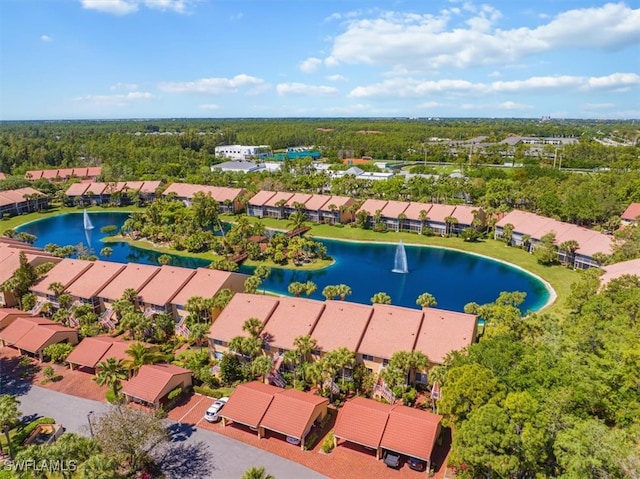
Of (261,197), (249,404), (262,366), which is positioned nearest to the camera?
(249,404)

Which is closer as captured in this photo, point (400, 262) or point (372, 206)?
point (400, 262)

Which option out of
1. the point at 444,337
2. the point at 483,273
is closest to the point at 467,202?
the point at 483,273

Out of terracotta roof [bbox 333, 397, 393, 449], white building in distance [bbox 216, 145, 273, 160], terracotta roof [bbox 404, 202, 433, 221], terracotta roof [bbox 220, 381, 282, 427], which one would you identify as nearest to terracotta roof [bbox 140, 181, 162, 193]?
terracotta roof [bbox 404, 202, 433, 221]

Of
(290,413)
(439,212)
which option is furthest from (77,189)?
(290,413)

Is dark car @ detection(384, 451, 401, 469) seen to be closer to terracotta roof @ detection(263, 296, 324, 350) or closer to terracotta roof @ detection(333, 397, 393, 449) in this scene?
terracotta roof @ detection(333, 397, 393, 449)

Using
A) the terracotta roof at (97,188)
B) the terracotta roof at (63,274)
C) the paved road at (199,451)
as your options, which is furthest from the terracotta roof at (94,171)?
the paved road at (199,451)

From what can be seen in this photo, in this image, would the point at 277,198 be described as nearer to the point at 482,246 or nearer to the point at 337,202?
the point at 337,202

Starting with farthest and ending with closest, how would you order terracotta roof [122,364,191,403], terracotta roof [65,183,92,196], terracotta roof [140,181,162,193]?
terracotta roof [140,181,162,193]
terracotta roof [65,183,92,196]
terracotta roof [122,364,191,403]
